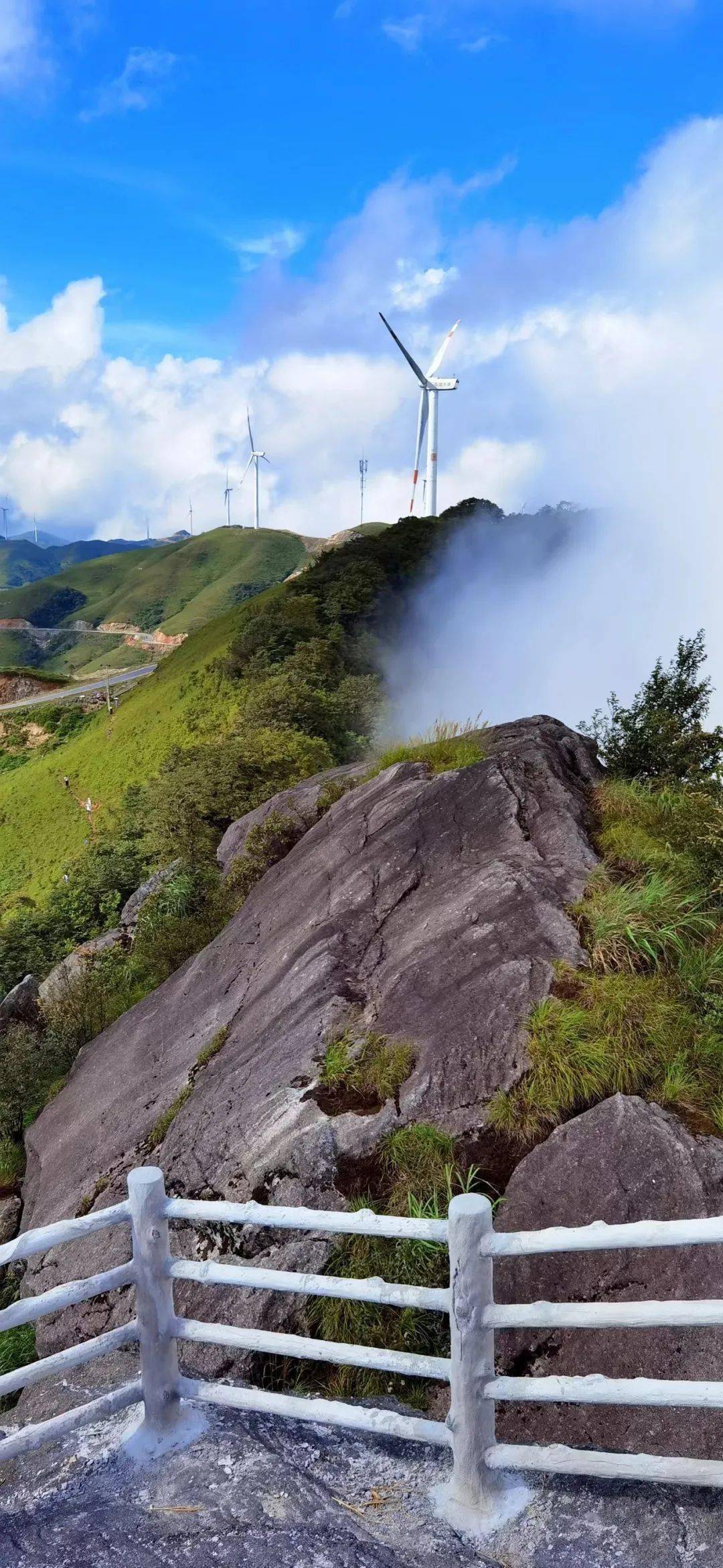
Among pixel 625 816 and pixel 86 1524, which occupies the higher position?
pixel 625 816

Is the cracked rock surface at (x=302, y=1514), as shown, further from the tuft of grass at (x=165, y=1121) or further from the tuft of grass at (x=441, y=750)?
the tuft of grass at (x=441, y=750)

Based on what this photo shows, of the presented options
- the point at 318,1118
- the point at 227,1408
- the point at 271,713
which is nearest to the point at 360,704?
the point at 271,713

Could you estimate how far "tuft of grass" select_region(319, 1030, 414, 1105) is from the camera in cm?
845

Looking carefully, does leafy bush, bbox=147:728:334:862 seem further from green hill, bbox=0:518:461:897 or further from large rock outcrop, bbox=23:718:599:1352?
green hill, bbox=0:518:461:897

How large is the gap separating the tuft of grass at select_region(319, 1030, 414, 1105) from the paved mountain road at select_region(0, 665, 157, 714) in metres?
85.1

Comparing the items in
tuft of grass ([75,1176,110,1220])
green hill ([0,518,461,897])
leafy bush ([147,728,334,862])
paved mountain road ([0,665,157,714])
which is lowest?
tuft of grass ([75,1176,110,1220])

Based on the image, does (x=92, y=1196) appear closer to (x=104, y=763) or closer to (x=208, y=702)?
(x=208, y=702)

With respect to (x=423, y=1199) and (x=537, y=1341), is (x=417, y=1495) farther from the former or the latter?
(x=423, y=1199)

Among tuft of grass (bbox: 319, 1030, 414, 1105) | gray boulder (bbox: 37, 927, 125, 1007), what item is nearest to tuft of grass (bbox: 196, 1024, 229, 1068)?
tuft of grass (bbox: 319, 1030, 414, 1105)

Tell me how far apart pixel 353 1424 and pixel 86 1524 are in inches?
53.4

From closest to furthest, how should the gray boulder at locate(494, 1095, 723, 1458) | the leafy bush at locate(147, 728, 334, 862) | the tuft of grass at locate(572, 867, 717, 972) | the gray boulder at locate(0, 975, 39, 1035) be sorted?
the gray boulder at locate(494, 1095, 723, 1458), the tuft of grass at locate(572, 867, 717, 972), the gray boulder at locate(0, 975, 39, 1035), the leafy bush at locate(147, 728, 334, 862)

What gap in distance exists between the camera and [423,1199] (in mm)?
7312

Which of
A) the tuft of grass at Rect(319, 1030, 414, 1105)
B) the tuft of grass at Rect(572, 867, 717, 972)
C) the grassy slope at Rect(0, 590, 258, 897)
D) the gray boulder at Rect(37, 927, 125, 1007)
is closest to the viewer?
the tuft of grass at Rect(319, 1030, 414, 1105)

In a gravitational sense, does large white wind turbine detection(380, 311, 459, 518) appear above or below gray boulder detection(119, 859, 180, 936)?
above
